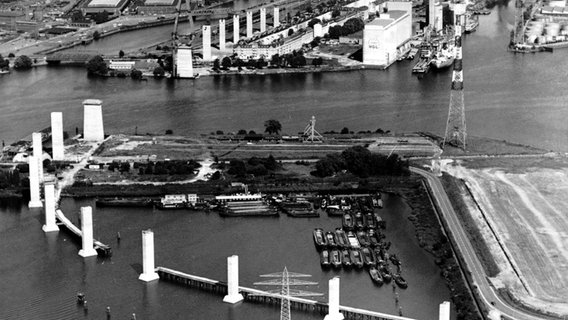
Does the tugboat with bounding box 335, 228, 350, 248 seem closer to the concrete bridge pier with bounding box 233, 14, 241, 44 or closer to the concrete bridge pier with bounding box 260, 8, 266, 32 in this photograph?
the concrete bridge pier with bounding box 233, 14, 241, 44

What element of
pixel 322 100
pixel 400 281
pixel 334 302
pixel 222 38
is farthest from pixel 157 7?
pixel 334 302

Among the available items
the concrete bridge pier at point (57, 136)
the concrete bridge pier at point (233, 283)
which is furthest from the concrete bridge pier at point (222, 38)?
the concrete bridge pier at point (233, 283)

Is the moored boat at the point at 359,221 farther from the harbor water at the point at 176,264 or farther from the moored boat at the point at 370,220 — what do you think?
the harbor water at the point at 176,264

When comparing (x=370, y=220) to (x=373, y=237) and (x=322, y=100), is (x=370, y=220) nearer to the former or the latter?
(x=373, y=237)

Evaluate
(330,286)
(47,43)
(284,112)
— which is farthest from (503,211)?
(47,43)

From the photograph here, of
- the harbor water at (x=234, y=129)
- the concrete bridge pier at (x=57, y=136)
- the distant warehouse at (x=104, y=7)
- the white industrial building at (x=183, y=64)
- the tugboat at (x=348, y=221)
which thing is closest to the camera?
the harbor water at (x=234, y=129)
